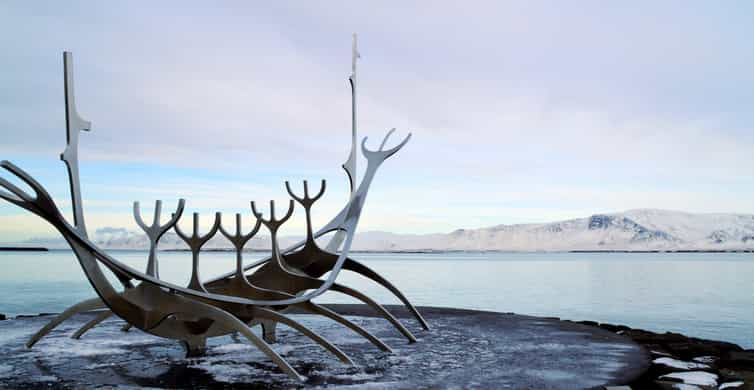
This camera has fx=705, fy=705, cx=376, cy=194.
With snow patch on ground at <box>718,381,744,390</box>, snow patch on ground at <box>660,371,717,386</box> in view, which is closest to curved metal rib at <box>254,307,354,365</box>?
snow patch on ground at <box>660,371,717,386</box>

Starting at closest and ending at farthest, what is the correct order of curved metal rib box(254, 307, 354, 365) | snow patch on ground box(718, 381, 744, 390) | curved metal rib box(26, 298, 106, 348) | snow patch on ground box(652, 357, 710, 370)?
snow patch on ground box(718, 381, 744, 390)
curved metal rib box(254, 307, 354, 365)
snow patch on ground box(652, 357, 710, 370)
curved metal rib box(26, 298, 106, 348)

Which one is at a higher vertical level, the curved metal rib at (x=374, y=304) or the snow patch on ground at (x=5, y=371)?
the curved metal rib at (x=374, y=304)

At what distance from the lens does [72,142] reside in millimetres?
8852

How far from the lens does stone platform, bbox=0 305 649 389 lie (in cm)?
771

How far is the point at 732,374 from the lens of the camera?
940 centimetres

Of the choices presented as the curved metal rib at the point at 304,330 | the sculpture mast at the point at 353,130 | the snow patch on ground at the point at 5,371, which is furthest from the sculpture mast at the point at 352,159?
the snow patch on ground at the point at 5,371

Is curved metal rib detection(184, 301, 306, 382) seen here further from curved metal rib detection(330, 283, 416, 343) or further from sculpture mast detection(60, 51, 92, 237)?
curved metal rib detection(330, 283, 416, 343)

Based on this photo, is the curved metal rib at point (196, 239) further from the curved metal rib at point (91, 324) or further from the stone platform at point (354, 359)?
the curved metal rib at point (91, 324)

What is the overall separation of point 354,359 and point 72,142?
4503mm

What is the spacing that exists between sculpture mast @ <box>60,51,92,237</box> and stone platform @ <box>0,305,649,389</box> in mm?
1879

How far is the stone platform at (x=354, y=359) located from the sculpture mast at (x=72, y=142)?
1.88m

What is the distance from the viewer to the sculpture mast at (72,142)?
28.2 feet

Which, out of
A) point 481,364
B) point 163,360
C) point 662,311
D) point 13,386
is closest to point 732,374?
point 481,364

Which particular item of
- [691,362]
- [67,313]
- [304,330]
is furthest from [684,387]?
[67,313]
